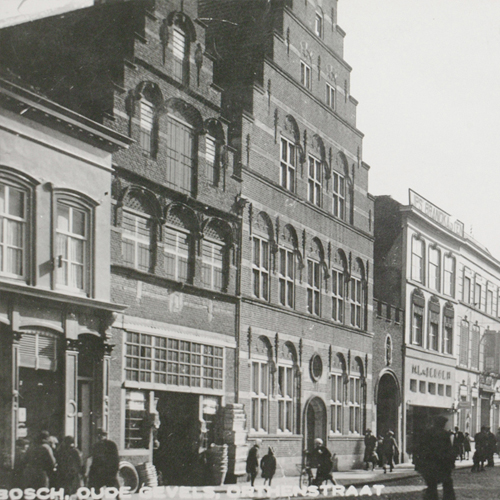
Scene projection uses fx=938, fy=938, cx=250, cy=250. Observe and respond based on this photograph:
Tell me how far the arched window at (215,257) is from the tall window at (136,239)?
8.84 ft

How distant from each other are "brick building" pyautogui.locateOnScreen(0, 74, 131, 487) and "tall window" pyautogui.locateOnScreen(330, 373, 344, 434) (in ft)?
47.9

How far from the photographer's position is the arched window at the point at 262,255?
28.8m

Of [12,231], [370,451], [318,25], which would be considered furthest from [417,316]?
[12,231]

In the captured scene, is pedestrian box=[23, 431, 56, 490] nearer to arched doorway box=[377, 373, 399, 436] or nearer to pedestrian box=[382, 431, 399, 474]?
pedestrian box=[382, 431, 399, 474]

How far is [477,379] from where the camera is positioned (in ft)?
174

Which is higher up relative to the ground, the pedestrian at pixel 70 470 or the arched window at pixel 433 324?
the arched window at pixel 433 324

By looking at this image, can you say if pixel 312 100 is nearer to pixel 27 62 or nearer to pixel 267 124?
pixel 267 124

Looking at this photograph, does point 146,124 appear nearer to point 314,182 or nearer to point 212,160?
point 212,160

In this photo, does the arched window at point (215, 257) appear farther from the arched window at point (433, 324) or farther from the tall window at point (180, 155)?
the arched window at point (433, 324)

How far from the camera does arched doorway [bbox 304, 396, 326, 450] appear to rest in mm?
32812

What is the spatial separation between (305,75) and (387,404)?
15.6m

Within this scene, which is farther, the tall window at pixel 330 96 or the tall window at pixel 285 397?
the tall window at pixel 330 96

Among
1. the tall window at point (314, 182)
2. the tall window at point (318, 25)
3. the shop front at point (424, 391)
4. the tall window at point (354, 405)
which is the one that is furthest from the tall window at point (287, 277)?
the shop front at point (424, 391)

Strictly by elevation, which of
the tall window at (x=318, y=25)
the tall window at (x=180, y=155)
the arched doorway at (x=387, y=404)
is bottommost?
the arched doorway at (x=387, y=404)
